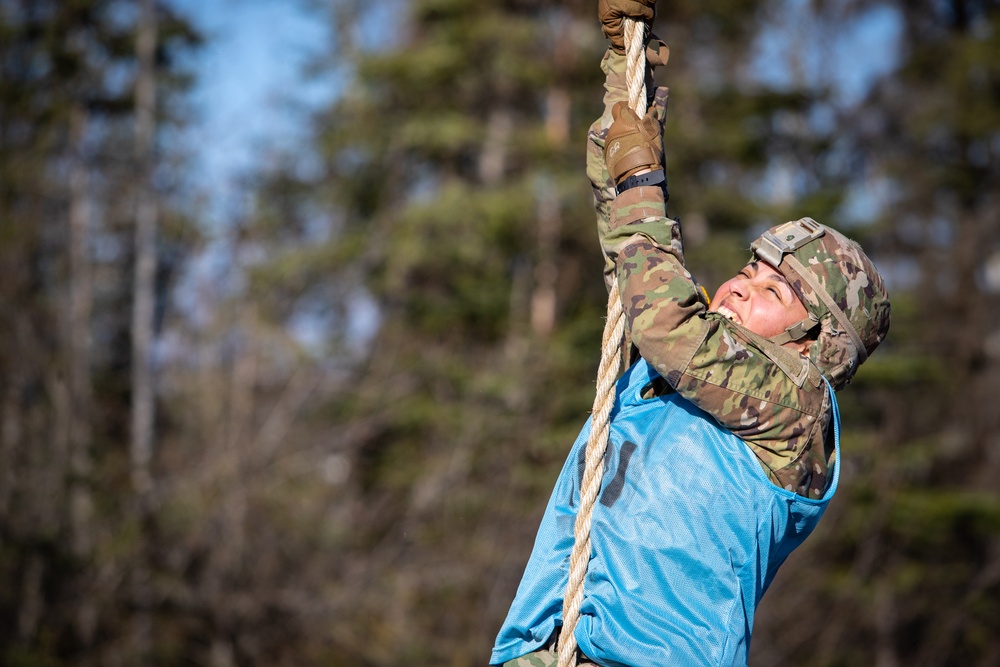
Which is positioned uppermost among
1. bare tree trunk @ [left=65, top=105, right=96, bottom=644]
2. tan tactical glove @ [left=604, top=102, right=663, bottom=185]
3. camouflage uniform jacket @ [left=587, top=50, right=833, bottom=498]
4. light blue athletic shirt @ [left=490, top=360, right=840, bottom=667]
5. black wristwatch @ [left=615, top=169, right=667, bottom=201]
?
tan tactical glove @ [left=604, top=102, right=663, bottom=185]

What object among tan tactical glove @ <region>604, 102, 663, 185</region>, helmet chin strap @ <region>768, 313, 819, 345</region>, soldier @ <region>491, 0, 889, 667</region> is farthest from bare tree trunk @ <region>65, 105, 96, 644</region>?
helmet chin strap @ <region>768, 313, 819, 345</region>

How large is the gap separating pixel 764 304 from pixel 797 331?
0.10m

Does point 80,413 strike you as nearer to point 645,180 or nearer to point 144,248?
point 144,248

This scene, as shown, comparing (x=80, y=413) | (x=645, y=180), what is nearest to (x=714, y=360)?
(x=645, y=180)

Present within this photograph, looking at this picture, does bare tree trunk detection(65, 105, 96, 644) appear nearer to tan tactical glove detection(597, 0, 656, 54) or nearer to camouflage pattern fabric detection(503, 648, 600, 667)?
camouflage pattern fabric detection(503, 648, 600, 667)

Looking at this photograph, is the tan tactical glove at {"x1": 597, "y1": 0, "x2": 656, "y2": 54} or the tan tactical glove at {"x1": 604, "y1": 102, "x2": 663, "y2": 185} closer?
the tan tactical glove at {"x1": 604, "y1": 102, "x2": 663, "y2": 185}

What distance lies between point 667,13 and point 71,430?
8104 millimetres

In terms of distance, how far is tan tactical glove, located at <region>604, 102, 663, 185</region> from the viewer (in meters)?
2.33

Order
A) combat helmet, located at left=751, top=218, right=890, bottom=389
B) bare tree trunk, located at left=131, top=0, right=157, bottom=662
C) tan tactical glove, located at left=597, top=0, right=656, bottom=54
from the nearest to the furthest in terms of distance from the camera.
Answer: combat helmet, located at left=751, top=218, right=890, bottom=389
tan tactical glove, located at left=597, top=0, right=656, bottom=54
bare tree trunk, located at left=131, top=0, right=157, bottom=662

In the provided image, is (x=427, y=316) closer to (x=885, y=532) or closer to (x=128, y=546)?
(x=128, y=546)

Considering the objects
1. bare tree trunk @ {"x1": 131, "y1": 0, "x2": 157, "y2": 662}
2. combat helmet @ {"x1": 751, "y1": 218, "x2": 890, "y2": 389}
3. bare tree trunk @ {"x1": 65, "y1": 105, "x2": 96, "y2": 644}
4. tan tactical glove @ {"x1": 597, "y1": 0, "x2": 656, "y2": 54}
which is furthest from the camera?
bare tree trunk @ {"x1": 131, "y1": 0, "x2": 157, "y2": 662}

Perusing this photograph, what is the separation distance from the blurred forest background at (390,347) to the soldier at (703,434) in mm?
6588

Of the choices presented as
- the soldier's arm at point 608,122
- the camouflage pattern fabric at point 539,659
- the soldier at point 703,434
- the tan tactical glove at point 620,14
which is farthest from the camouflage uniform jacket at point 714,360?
the camouflage pattern fabric at point 539,659

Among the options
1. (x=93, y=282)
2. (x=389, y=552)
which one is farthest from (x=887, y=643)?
(x=93, y=282)
